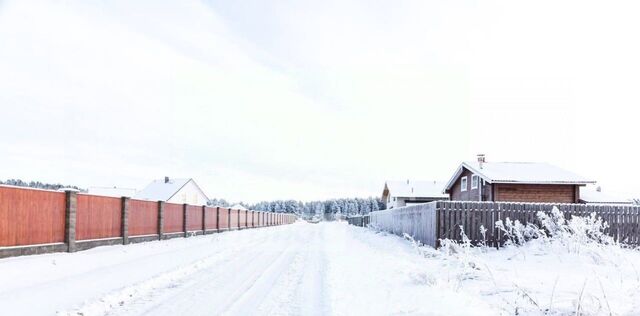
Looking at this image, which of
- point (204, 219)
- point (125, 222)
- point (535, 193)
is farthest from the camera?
point (204, 219)

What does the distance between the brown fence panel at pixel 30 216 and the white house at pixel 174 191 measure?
1902 inches

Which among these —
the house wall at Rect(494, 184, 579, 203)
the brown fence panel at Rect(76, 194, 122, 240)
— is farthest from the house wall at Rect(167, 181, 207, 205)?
the brown fence panel at Rect(76, 194, 122, 240)

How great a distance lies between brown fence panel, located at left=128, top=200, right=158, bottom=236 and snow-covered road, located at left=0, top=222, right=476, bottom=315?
5.69 metres

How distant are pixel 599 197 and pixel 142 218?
35.6 meters

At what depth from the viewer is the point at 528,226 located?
46.2 ft

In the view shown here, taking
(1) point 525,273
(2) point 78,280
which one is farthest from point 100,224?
(1) point 525,273

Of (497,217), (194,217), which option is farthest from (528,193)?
(194,217)

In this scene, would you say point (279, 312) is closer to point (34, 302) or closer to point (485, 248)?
point (34, 302)

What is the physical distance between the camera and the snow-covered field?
632 cm

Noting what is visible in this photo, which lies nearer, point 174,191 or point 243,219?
point 243,219

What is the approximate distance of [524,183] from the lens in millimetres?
30109

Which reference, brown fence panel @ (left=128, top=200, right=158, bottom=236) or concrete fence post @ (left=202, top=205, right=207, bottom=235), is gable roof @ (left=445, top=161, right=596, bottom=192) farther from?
brown fence panel @ (left=128, top=200, right=158, bottom=236)

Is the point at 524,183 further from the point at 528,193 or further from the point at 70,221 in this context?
the point at 70,221

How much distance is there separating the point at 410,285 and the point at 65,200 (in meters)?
11.0
